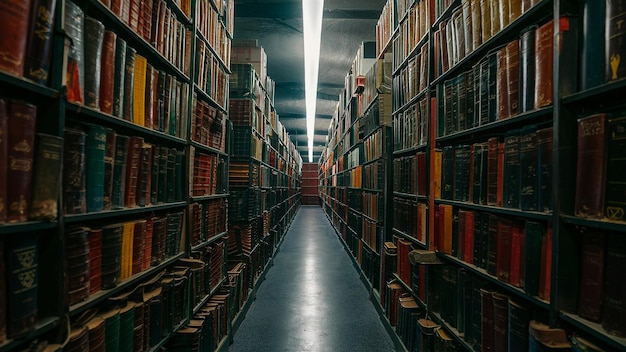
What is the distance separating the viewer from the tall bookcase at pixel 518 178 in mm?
940

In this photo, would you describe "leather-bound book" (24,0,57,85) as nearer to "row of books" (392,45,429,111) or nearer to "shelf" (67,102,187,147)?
"shelf" (67,102,187,147)

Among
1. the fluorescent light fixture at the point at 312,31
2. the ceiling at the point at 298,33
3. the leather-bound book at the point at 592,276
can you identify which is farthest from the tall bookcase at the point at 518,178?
the ceiling at the point at 298,33

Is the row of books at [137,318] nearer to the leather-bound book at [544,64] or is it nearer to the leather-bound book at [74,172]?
the leather-bound book at [74,172]

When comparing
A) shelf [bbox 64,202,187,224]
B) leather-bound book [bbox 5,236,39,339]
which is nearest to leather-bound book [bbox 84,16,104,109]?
shelf [bbox 64,202,187,224]

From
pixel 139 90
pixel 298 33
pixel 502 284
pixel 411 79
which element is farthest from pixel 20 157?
pixel 298 33

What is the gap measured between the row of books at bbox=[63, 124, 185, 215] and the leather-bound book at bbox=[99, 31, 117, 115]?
0.09 metres

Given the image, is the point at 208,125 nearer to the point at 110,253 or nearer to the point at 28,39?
the point at 110,253

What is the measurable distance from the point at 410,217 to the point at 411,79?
1.07 meters

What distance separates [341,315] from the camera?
3.30 m

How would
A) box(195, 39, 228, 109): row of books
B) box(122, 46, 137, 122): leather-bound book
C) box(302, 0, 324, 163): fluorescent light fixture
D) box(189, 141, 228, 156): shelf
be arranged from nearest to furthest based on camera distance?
box(122, 46, 137, 122): leather-bound book → box(189, 141, 228, 156): shelf → box(195, 39, 228, 109): row of books → box(302, 0, 324, 163): fluorescent light fixture

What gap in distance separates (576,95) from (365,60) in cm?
368

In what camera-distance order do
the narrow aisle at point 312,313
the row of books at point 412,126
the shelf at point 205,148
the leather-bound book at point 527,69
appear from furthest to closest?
the narrow aisle at point 312,313 → the row of books at point 412,126 → the shelf at point 205,148 → the leather-bound book at point 527,69

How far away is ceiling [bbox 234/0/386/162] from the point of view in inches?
177

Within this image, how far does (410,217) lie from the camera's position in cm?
A: 257
